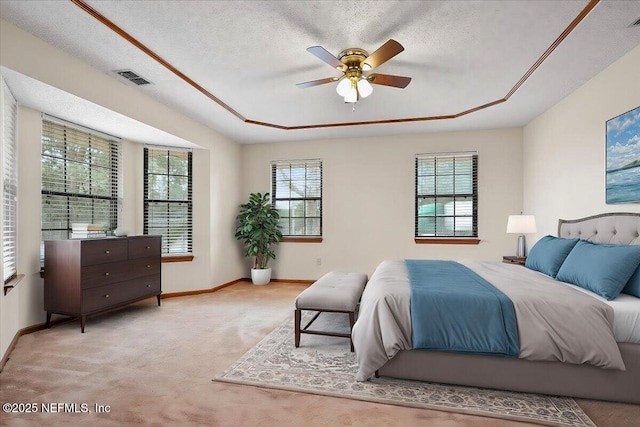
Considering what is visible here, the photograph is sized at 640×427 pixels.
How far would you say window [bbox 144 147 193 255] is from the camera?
499 cm

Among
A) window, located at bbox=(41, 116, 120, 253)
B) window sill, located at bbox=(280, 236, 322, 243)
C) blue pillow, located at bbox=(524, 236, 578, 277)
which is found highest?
window, located at bbox=(41, 116, 120, 253)

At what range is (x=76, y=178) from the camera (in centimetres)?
399

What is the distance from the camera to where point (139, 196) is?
4906 mm

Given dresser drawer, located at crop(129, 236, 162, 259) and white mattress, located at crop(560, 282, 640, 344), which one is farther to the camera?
dresser drawer, located at crop(129, 236, 162, 259)

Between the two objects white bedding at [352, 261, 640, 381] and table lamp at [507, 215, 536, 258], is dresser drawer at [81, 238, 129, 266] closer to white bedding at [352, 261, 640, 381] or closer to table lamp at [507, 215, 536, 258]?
white bedding at [352, 261, 640, 381]

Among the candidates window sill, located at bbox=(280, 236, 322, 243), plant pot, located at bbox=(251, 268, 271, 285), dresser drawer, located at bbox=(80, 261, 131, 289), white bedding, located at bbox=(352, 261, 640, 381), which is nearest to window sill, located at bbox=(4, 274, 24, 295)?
dresser drawer, located at bbox=(80, 261, 131, 289)

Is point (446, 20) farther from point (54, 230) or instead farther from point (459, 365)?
point (54, 230)

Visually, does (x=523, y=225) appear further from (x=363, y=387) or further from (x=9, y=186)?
(x=9, y=186)

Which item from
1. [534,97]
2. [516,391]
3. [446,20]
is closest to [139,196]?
[446,20]

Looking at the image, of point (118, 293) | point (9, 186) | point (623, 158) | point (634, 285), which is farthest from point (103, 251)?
point (623, 158)

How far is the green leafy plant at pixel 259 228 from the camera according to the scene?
5.86 meters

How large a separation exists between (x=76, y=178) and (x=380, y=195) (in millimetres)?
4266

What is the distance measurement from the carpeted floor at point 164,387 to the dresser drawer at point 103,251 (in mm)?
710

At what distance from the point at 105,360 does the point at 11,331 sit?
102 cm
